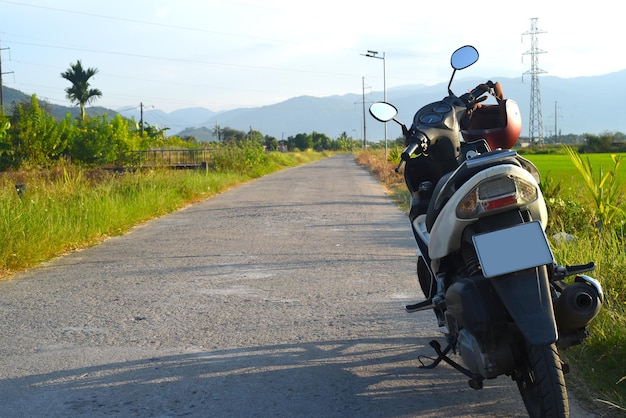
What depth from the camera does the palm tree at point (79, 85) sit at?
70188 millimetres

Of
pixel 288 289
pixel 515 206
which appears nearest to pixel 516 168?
pixel 515 206

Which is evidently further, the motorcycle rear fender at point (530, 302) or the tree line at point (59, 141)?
the tree line at point (59, 141)

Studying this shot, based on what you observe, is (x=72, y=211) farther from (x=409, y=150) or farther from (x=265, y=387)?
(x=409, y=150)

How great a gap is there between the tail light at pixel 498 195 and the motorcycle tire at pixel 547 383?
62cm

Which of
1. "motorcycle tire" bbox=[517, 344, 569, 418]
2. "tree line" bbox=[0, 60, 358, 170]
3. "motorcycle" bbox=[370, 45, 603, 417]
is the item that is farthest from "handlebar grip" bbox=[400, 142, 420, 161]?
"tree line" bbox=[0, 60, 358, 170]

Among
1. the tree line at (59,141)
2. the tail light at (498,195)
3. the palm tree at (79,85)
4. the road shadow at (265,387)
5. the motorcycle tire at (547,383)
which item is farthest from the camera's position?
the palm tree at (79,85)

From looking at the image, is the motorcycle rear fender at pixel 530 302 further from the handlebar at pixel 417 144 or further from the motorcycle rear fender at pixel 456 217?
the handlebar at pixel 417 144

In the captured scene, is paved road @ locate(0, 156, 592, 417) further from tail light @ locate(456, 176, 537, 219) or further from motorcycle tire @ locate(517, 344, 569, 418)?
tail light @ locate(456, 176, 537, 219)

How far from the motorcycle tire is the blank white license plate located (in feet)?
1.15

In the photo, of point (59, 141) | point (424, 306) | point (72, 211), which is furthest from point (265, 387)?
point (59, 141)

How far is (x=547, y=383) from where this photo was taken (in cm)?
300

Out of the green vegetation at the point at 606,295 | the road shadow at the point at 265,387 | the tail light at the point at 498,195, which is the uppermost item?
the tail light at the point at 498,195

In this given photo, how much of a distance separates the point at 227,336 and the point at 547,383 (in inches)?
100

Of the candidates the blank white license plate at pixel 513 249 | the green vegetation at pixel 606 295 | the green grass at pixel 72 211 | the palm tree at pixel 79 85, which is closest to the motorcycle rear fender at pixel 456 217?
the blank white license plate at pixel 513 249
